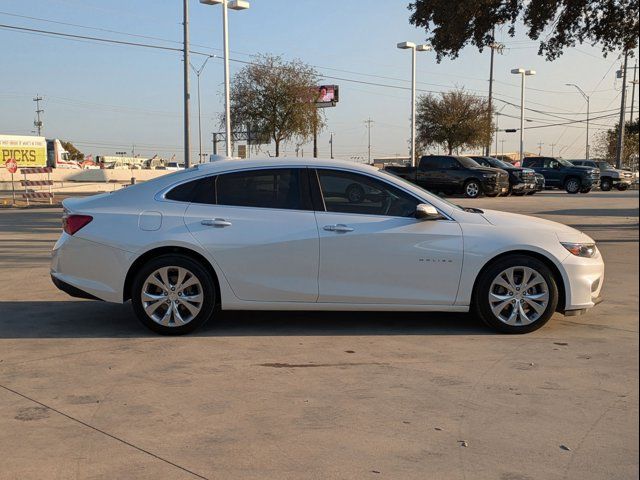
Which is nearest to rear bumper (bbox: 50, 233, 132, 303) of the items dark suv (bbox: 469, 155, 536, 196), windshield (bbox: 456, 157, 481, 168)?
windshield (bbox: 456, 157, 481, 168)

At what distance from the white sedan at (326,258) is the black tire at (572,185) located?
28.1 m

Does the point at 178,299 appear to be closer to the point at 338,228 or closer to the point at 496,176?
the point at 338,228

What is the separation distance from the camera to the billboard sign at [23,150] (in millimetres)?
53250

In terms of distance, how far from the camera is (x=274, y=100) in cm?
3088

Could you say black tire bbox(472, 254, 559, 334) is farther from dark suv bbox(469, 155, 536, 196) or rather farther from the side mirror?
dark suv bbox(469, 155, 536, 196)

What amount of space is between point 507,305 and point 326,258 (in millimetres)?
1746

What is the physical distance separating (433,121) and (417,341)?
1779 inches

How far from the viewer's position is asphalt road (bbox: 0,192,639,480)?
11.3 feet

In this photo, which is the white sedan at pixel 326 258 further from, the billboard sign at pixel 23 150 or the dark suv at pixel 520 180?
the billboard sign at pixel 23 150

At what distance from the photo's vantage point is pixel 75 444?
3.69m

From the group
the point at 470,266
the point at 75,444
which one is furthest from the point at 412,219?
the point at 75,444

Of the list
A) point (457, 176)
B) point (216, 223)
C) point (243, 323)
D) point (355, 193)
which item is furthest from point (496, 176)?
point (216, 223)

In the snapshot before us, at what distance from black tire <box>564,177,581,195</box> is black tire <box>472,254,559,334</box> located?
28354 millimetres

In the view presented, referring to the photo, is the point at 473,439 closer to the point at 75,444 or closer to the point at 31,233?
the point at 75,444
